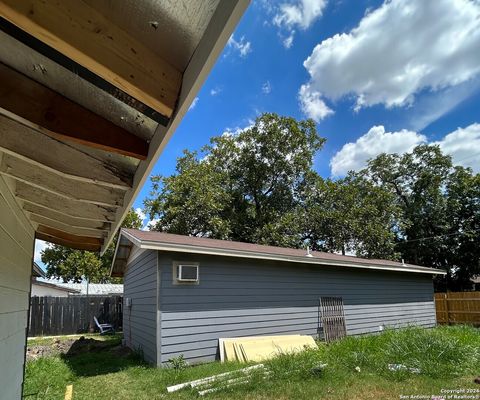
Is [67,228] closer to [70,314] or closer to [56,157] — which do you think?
[56,157]

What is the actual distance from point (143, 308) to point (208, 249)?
2366mm

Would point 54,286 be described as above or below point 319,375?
above

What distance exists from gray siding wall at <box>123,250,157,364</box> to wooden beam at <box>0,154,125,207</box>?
5420 mm

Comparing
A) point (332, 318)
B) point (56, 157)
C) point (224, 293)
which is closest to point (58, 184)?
point (56, 157)

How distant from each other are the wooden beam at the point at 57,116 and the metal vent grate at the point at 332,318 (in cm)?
983

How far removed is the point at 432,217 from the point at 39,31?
3120 centimetres

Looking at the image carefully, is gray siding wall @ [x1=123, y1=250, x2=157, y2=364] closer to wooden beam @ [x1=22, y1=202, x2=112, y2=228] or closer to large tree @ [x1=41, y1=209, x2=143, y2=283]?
wooden beam @ [x1=22, y1=202, x2=112, y2=228]

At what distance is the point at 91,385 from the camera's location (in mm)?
6141

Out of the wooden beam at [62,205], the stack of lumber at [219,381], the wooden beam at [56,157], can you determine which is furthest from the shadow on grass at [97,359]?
the wooden beam at [56,157]

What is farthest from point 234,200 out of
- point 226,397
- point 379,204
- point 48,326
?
point 226,397

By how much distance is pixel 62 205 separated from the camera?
2.81 metres

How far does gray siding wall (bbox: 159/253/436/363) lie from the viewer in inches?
292

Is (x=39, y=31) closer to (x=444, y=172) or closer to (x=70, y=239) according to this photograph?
(x=70, y=239)

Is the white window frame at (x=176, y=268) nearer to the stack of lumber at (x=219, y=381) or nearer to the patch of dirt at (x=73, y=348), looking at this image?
the stack of lumber at (x=219, y=381)
